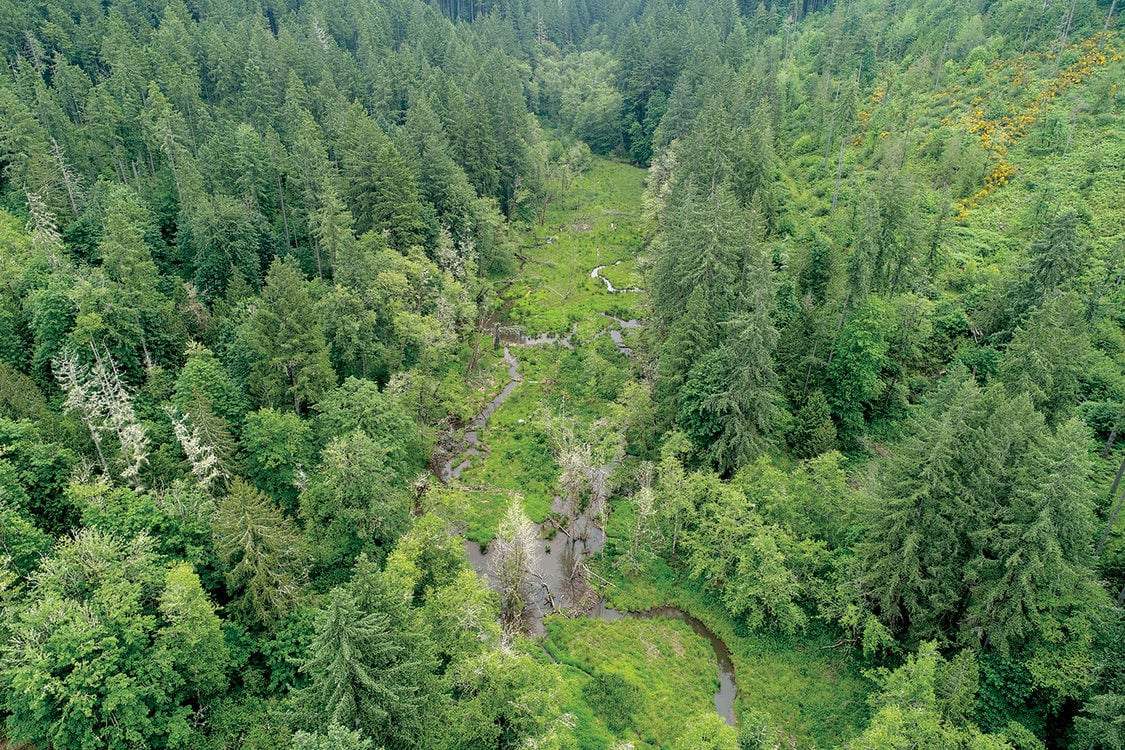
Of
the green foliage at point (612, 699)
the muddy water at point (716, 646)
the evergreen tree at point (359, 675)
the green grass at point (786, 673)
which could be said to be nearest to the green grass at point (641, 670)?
the green foliage at point (612, 699)

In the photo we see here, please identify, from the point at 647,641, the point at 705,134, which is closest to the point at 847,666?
the point at 647,641

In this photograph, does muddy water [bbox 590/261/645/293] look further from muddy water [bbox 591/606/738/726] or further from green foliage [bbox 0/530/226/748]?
green foliage [bbox 0/530/226/748]

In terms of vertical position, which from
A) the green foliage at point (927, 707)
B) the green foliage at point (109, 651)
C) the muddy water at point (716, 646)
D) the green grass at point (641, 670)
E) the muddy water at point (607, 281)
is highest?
the green foliage at point (109, 651)

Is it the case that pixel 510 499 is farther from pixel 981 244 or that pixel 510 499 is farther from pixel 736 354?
pixel 981 244

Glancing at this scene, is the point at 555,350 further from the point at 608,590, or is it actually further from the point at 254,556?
the point at 254,556

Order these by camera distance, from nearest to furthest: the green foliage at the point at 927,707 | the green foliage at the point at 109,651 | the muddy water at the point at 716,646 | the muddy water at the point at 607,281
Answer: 1. the green foliage at the point at 109,651
2. the green foliage at the point at 927,707
3. the muddy water at the point at 716,646
4. the muddy water at the point at 607,281

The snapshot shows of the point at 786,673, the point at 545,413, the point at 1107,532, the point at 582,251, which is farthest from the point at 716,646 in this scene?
the point at 582,251

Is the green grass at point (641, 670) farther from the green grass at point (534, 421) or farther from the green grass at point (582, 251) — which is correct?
the green grass at point (582, 251)
